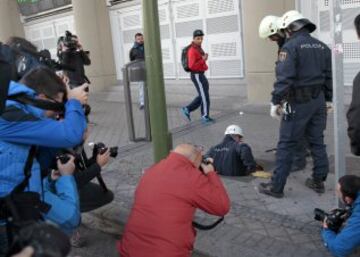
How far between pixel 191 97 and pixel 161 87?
700 centimetres

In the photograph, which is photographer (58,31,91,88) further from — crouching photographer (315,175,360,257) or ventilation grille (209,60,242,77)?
crouching photographer (315,175,360,257)

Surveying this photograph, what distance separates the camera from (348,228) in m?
2.99

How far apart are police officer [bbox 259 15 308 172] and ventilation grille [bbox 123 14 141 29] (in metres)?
8.44

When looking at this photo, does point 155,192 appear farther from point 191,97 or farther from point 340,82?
point 191,97

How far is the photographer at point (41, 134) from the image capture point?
2451 millimetres

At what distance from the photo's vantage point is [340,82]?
346 cm

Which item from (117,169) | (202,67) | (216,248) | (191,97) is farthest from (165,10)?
(216,248)

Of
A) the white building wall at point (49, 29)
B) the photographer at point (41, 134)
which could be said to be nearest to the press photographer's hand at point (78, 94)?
the photographer at point (41, 134)

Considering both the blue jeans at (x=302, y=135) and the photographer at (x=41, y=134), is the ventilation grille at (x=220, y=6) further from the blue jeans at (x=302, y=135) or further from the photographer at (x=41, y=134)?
the photographer at (x=41, y=134)

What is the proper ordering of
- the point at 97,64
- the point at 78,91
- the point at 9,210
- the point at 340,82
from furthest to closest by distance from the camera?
1. the point at 97,64
2. the point at 340,82
3. the point at 78,91
4. the point at 9,210

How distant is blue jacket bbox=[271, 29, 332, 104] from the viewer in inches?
171

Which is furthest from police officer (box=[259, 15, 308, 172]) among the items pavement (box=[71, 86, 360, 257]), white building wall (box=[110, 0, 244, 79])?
white building wall (box=[110, 0, 244, 79])

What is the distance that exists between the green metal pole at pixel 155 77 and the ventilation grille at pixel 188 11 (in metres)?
7.43

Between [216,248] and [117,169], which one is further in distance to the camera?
[117,169]
